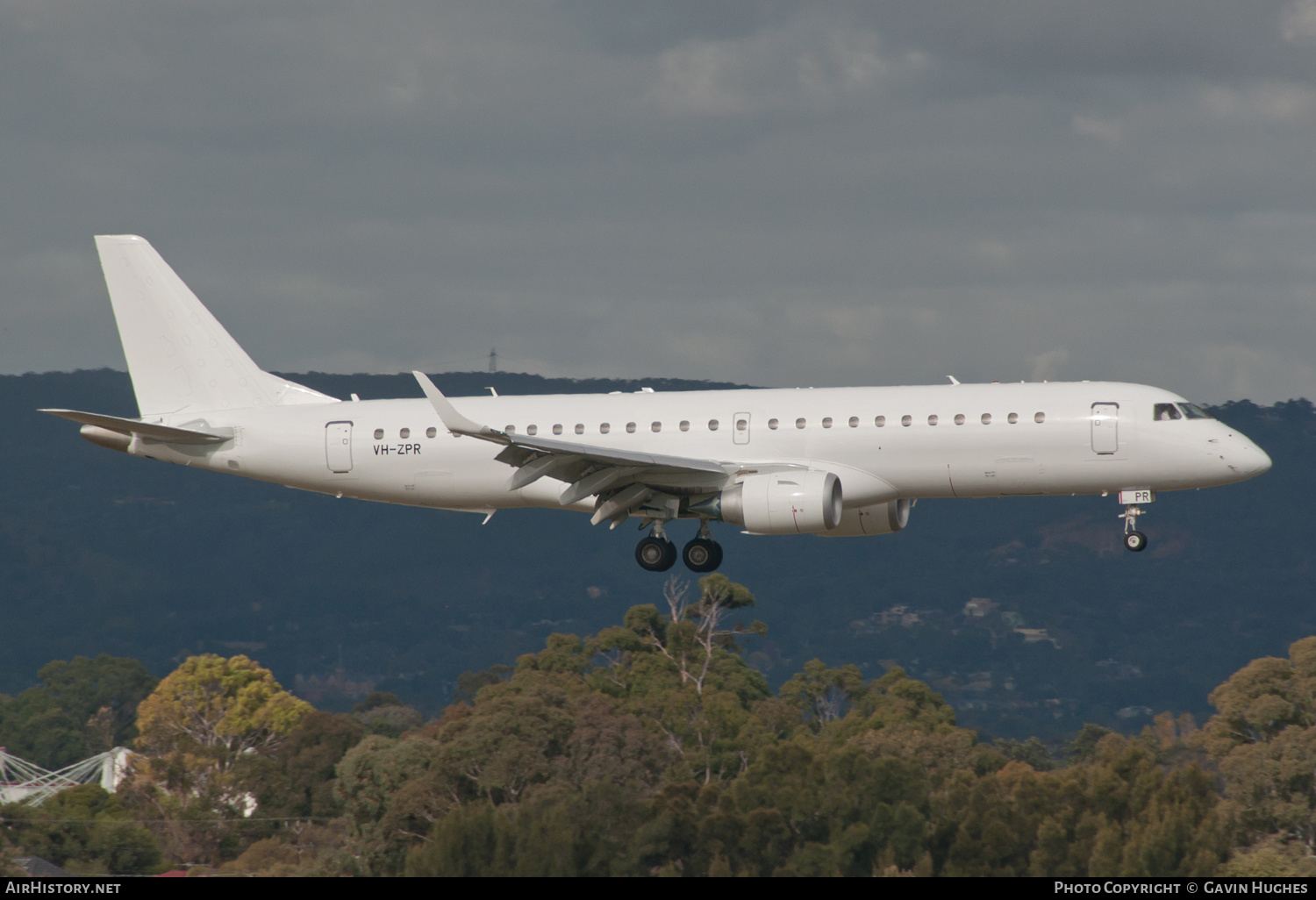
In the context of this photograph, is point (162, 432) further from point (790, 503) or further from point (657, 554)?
point (790, 503)

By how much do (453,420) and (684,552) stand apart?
8.94 meters

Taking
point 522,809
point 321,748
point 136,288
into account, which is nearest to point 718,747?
point 321,748

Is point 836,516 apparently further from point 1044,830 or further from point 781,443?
point 1044,830

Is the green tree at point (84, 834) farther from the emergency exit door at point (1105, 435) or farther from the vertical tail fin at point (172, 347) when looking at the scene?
the emergency exit door at point (1105, 435)

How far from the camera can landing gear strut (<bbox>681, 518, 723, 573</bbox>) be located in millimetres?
46469

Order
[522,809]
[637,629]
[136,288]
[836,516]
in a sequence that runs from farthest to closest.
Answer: [637,629] → [522,809] → [136,288] → [836,516]

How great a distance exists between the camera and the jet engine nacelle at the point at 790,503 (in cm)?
4225

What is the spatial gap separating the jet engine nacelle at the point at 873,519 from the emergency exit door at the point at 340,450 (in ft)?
44.1

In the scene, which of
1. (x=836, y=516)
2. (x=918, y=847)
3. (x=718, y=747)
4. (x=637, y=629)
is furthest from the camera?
(x=637, y=629)

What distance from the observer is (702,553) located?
4662 centimetres

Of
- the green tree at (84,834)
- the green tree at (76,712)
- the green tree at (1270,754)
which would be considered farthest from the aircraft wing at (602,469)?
the green tree at (76,712)

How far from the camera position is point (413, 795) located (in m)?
76.8

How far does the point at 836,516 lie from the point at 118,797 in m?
75.9

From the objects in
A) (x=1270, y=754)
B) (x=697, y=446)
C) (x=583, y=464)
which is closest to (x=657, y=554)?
(x=697, y=446)
